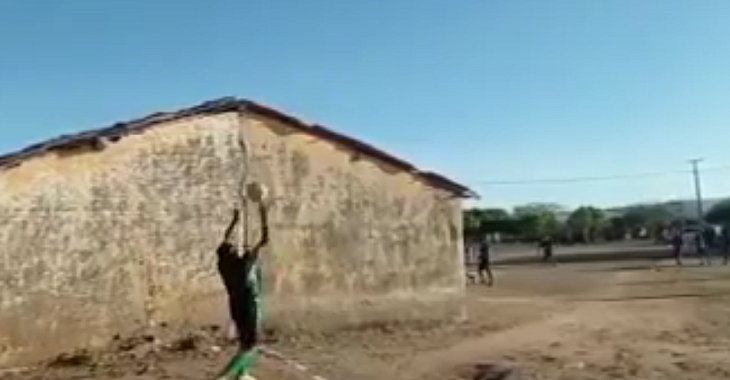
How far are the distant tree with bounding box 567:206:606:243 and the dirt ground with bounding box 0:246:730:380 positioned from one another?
6868cm

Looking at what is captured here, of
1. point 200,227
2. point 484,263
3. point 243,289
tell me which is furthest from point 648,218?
point 243,289

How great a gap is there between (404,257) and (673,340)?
5.64 m

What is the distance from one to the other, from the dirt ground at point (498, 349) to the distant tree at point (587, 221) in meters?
68.7

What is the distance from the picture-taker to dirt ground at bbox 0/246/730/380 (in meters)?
15.2

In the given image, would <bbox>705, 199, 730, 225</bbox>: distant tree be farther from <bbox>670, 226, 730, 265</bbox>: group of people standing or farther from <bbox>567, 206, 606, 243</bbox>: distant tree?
<bbox>670, 226, 730, 265</bbox>: group of people standing

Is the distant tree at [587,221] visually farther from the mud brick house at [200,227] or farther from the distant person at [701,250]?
the mud brick house at [200,227]

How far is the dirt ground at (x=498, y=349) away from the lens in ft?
50.0

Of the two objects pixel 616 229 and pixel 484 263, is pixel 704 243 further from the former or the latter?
pixel 616 229

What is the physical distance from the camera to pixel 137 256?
1795 cm

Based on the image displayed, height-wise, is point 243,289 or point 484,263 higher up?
point 484,263

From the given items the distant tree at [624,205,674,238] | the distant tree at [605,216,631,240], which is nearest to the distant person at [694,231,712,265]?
the distant tree at [624,205,674,238]

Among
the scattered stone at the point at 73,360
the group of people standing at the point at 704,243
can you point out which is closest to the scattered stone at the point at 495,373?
the scattered stone at the point at 73,360

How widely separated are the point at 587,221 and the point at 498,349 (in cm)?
8543

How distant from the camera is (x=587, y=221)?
101438 millimetres
